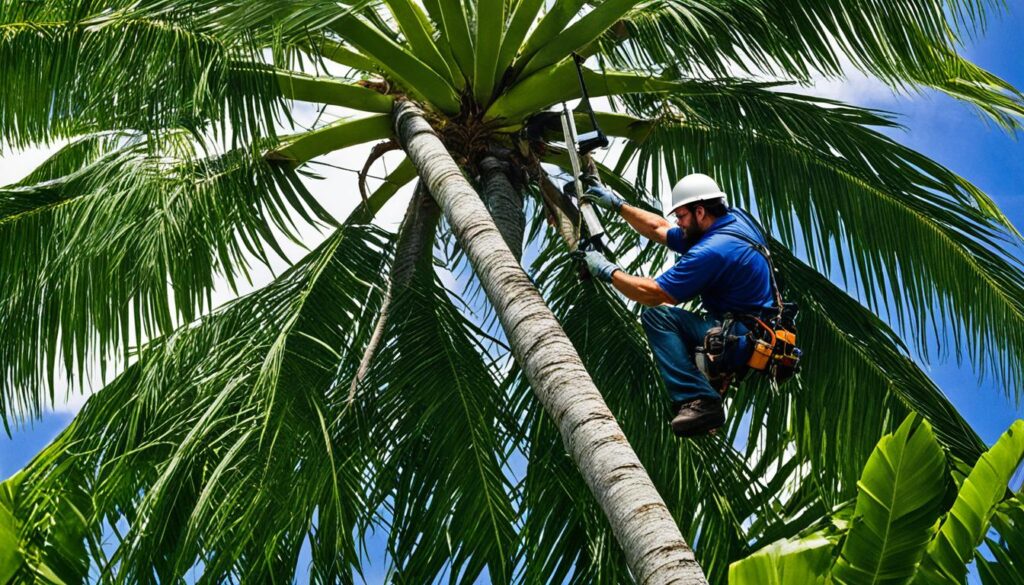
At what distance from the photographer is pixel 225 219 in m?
Answer: 7.95

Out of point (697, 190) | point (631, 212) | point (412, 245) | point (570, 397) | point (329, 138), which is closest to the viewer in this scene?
point (570, 397)

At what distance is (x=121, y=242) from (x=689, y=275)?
303 centimetres

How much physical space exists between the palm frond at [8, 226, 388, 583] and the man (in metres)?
1.48

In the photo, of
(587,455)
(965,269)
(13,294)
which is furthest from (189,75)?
(965,269)

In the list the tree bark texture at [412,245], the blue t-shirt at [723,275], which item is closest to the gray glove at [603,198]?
the blue t-shirt at [723,275]

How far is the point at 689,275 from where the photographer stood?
20.9 ft

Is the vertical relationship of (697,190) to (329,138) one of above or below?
below

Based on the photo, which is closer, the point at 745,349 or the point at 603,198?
the point at 745,349

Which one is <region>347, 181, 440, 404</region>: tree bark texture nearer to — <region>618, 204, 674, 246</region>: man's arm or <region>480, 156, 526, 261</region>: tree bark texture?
<region>480, 156, 526, 261</region>: tree bark texture

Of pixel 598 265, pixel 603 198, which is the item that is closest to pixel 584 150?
pixel 603 198

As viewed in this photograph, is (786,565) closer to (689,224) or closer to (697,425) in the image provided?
(697,425)

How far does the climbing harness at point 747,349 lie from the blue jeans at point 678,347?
0.07m

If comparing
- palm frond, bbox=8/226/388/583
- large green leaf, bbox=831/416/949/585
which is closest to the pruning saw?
palm frond, bbox=8/226/388/583

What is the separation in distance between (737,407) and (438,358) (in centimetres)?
163
